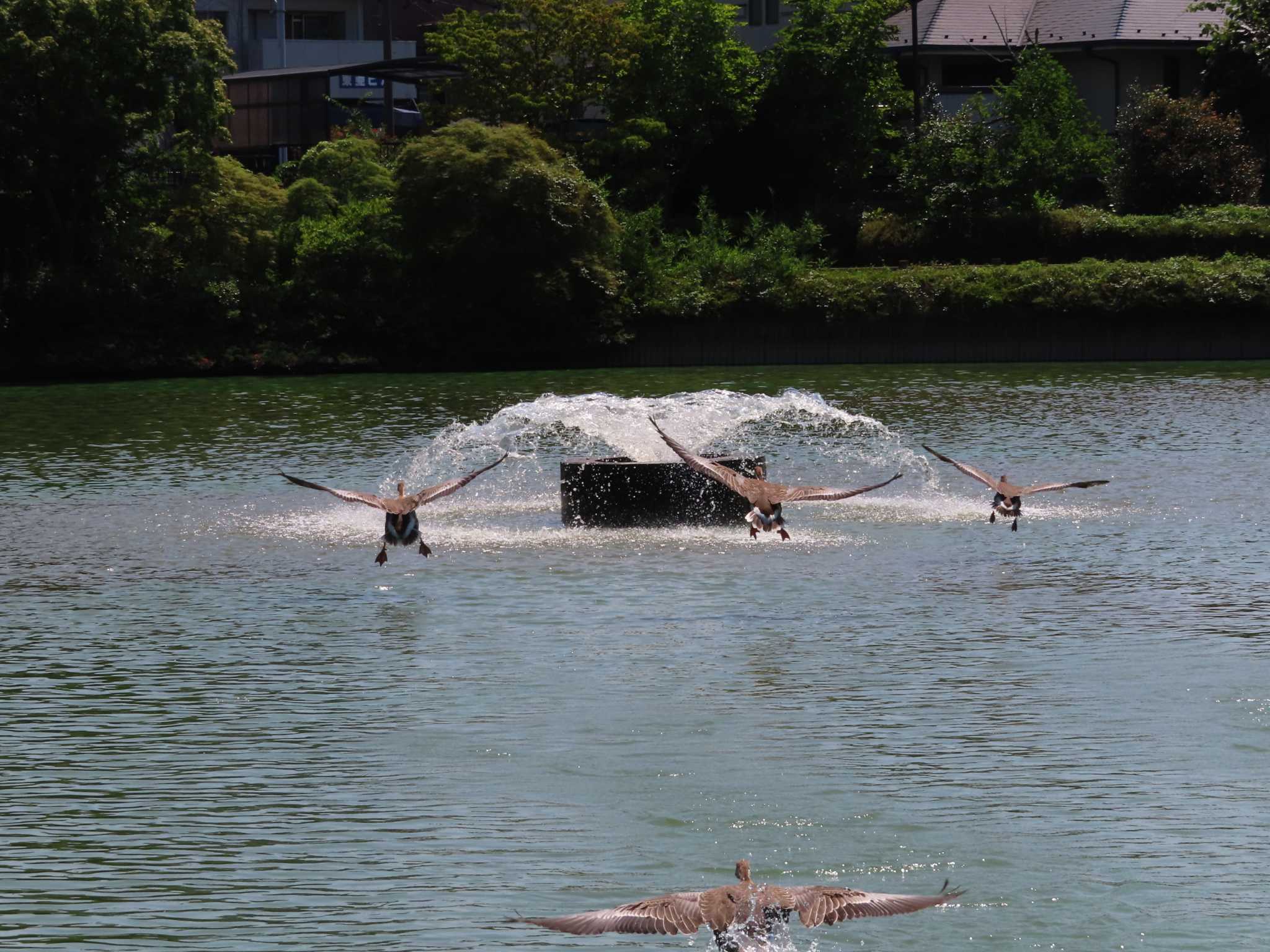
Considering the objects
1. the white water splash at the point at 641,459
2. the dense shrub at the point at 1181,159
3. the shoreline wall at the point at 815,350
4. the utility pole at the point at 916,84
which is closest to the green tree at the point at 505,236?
the shoreline wall at the point at 815,350

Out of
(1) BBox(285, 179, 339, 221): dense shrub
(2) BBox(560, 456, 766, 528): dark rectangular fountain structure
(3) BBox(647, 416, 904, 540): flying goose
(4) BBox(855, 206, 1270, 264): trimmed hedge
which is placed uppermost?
(1) BBox(285, 179, 339, 221): dense shrub

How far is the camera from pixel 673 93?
230 ft

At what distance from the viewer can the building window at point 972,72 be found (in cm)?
7969

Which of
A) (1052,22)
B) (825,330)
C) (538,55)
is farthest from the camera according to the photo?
(1052,22)

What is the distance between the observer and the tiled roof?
250 feet

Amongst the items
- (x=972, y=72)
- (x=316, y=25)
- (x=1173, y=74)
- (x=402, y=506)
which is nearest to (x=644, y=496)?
(x=402, y=506)

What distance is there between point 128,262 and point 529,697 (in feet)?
156

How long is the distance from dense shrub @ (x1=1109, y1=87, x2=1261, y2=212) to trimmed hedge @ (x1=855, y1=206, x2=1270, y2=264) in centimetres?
155

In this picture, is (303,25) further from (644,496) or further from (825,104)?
(644,496)

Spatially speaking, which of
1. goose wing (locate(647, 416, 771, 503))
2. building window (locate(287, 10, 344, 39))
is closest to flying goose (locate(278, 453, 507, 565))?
goose wing (locate(647, 416, 771, 503))

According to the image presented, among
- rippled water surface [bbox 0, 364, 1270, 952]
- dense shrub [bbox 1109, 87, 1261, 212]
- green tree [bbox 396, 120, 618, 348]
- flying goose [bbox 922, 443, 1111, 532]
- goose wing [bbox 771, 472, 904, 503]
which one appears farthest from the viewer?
dense shrub [bbox 1109, 87, 1261, 212]

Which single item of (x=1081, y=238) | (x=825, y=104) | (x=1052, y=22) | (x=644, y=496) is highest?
(x=1052, y=22)

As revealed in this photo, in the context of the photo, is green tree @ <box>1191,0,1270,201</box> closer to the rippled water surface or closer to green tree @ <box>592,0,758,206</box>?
green tree @ <box>592,0,758,206</box>

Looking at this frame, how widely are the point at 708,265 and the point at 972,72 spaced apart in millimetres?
23445
